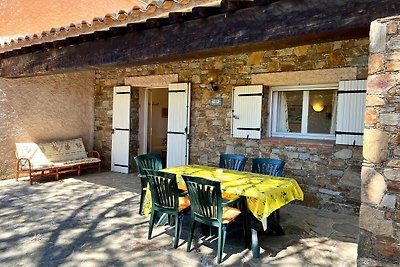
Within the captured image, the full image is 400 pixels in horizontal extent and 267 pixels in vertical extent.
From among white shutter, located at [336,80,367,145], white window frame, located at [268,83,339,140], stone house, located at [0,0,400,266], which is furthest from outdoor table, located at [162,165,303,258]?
white window frame, located at [268,83,339,140]

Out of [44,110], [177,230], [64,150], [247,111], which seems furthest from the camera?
[64,150]

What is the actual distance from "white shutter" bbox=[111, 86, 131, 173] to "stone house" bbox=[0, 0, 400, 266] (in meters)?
0.08

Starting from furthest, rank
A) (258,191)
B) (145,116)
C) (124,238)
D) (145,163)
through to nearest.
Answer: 1. (145,116)
2. (145,163)
3. (124,238)
4. (258,191)

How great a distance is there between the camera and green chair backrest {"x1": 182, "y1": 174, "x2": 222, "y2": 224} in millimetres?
2780

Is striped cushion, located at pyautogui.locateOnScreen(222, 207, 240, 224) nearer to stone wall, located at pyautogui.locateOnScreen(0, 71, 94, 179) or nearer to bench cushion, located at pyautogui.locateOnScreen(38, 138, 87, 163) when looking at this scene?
bench cushion, located at pyautogui.locateOnScreen(38, 138, 87, 163)

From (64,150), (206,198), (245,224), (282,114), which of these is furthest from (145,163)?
(64,150)

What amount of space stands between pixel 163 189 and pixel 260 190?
1.02 m

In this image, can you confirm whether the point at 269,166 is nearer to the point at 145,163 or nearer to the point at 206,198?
the point at 206,198

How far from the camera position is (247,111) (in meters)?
5.24

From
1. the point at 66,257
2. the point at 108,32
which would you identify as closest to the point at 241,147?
the point at 108,32

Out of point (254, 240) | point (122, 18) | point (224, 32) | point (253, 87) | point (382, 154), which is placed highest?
point (122, 18)

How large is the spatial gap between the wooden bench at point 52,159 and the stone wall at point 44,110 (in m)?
0.25

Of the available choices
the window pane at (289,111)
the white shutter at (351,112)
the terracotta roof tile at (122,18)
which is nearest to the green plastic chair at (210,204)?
the terracotta roof tile at (122,18)

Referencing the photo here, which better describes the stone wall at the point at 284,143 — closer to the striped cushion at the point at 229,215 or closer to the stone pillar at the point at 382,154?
the striped cushion at the point at 229,215
